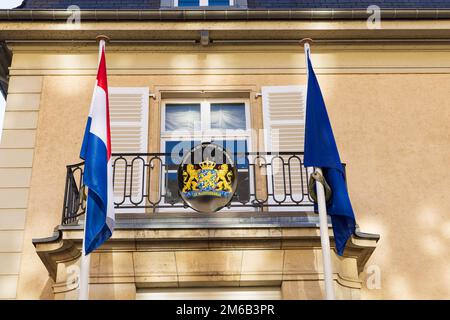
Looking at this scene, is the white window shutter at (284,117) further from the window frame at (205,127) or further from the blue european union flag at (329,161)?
the blue european union flag at (329,161)

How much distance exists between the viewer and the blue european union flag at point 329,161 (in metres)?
7.15

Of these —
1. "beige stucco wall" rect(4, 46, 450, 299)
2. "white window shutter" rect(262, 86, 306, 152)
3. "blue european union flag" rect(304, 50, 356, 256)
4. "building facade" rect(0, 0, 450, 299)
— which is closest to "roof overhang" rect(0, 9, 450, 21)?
"building facade" rect(0, 0, 450, 299)

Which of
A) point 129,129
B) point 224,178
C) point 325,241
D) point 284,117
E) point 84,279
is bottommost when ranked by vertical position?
point 84,279

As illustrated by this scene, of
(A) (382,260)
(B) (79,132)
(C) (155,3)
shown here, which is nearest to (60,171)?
(B) (79,132)

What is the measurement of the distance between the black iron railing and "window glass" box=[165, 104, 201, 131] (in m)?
0.68

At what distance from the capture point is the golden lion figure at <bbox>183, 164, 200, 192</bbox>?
7.83 metres

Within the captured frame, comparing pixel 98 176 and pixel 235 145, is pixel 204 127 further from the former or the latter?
pixel 98 176

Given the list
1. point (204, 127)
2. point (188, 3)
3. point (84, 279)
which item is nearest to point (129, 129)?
point (204, 127)

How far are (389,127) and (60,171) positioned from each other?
437 cm

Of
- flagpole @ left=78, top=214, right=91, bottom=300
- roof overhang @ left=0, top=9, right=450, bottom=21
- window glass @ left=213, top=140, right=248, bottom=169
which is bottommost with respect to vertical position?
flagpole @ left=78, top=214, right=91, bottom=300

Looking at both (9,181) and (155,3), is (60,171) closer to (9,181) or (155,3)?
(9,181)

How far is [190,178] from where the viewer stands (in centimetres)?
786

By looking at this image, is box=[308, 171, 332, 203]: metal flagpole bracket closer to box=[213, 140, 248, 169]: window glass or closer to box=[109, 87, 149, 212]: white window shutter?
box=[213, 140, 248, 169]: window glass

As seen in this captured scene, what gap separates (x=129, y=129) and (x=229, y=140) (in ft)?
4.43
